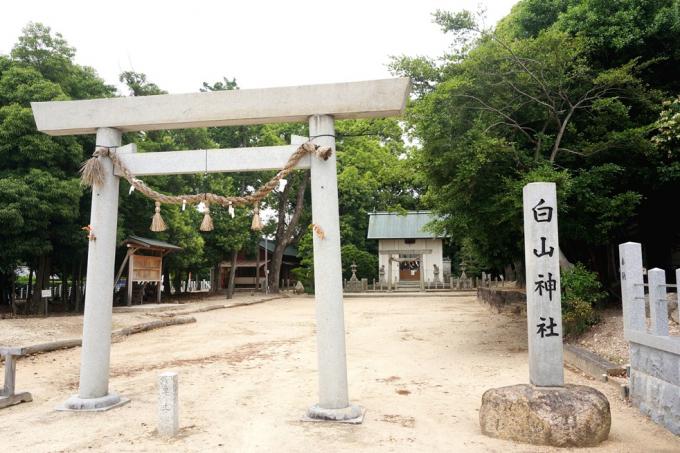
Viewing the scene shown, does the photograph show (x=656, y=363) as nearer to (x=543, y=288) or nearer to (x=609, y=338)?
(x=543, y=288)

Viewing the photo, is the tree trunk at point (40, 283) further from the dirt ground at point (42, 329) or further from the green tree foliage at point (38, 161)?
the dirt ground at point (42, 329)

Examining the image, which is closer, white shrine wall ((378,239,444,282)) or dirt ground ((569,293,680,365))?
dirt ground ((569,293,680,365))

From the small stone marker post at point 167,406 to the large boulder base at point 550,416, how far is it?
11.3 feet

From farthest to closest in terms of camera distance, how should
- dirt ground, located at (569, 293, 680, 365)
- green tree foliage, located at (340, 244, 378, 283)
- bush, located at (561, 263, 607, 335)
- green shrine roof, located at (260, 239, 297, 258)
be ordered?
green shrine roof, located at (260, 239, 297, 258) < green tree foliage, located at (340, 244, 378, 283) < bush, located at (561, 263, 607, 335) < dirt ground, located at (569, 293, 680, 365)

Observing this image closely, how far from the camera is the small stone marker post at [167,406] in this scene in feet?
17.6

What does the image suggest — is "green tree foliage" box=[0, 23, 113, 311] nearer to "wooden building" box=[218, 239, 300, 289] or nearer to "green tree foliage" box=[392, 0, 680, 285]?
"green tree foliage" box=[392, 0, 680, 285]

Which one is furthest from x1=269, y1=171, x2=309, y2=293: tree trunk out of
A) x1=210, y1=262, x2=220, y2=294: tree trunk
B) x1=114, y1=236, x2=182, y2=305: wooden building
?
x1=114, y1=236, x2=182, y2=305: wooden building

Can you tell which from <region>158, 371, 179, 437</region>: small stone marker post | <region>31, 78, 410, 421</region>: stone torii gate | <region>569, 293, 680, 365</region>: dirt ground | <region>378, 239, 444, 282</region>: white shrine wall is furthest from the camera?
<region>378, 239, 444, 282</region>: white shrine wall

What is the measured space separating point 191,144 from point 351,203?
14.9 m

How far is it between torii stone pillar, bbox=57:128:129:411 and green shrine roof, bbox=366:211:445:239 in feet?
95.3

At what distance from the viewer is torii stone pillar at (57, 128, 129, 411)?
6410 mm

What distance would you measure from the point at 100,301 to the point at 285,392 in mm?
2980

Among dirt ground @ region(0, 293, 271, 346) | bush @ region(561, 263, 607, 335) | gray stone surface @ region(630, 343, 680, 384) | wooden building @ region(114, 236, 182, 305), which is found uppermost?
wooden building @ region(114, 236, 182, 305)

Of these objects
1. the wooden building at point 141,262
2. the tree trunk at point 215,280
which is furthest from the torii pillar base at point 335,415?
the tree trunk at point 215,280
